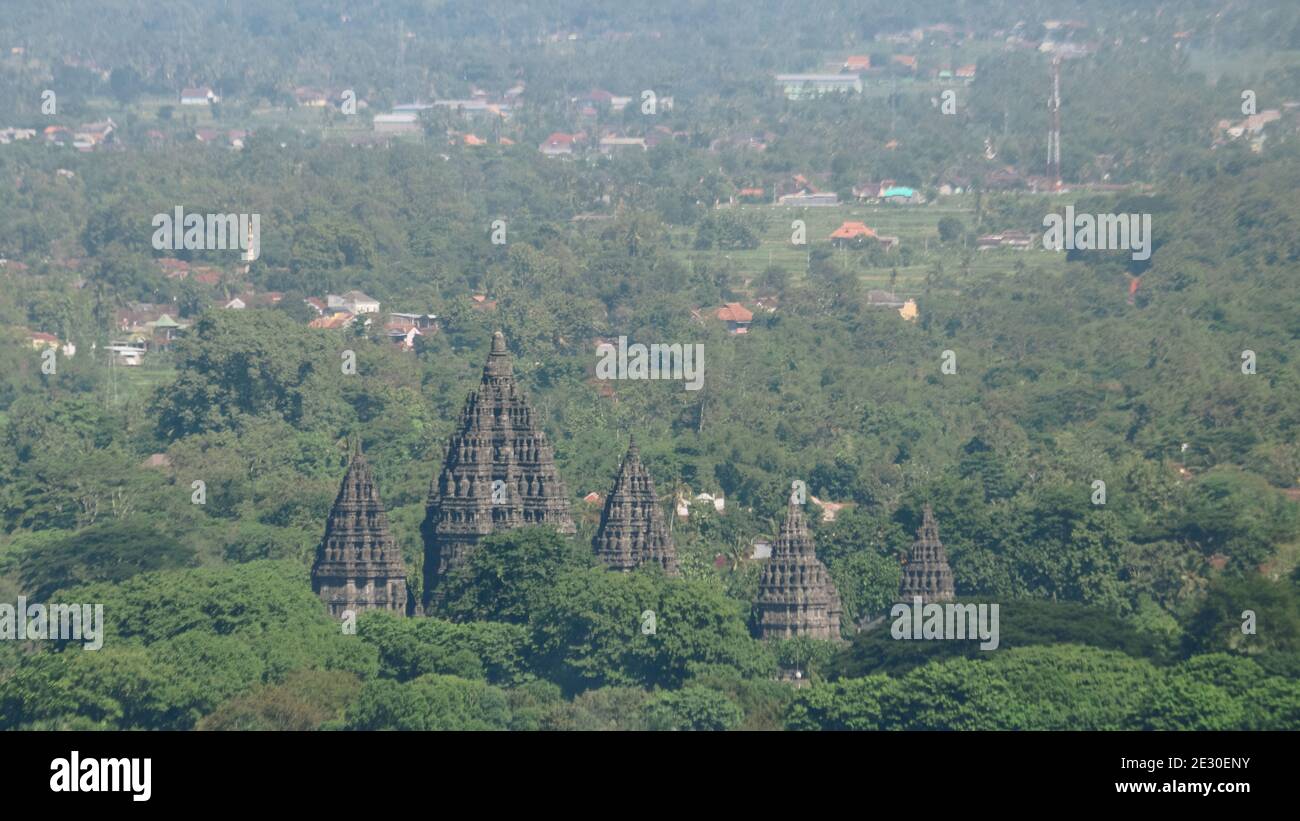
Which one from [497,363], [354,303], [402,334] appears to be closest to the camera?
[497,363]

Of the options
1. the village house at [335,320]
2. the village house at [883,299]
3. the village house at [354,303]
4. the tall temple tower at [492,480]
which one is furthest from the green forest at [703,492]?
the village house at [354,303]

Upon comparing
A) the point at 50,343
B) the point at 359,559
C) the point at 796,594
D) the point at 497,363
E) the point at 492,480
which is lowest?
the point at 796,594

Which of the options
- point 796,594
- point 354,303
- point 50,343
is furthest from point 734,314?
point 796,594

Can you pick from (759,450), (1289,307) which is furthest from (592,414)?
(1289,307)

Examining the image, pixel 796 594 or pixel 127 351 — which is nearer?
pixel 796 594

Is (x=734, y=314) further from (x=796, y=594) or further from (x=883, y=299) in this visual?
(x=796, y=594)

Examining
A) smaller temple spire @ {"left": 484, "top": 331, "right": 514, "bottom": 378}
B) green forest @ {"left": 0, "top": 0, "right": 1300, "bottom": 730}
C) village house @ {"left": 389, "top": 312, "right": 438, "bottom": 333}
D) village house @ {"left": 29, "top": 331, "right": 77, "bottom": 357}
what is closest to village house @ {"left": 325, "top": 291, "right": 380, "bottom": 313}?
green forest @ {"left": 0, "top": 0, "right": 1300, "bottom": 730}

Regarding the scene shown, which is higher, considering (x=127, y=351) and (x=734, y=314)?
(x=734, y=314)

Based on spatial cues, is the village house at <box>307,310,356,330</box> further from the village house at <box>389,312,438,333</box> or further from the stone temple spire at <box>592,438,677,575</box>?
the stone temple spire at <box>592,438,677,575</box>
